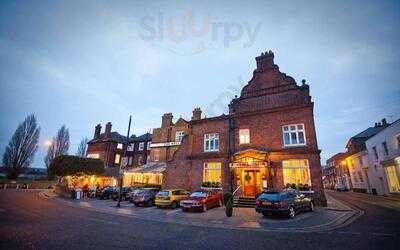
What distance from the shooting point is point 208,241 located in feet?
27.5

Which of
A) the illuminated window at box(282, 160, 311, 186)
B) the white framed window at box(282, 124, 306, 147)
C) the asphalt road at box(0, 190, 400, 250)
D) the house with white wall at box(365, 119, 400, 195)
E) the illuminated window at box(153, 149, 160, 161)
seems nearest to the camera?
the asphalt road at box(0, 190, 400, 250)

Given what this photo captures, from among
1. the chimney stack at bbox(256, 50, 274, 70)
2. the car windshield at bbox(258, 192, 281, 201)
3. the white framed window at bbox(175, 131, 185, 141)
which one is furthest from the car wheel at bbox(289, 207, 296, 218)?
the white framed window at bbox(175, 131, 185, 141)

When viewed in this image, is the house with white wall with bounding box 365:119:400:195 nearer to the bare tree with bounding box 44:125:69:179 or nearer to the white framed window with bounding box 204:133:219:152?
the white framed window with bounding box 204:133:219:152

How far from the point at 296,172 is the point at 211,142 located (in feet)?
30.8

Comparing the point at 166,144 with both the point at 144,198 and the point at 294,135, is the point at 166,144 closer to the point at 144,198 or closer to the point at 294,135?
the point at 144,198

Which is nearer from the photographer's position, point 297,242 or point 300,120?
point 297,242

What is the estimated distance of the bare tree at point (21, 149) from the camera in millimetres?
45375

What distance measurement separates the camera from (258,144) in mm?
22172

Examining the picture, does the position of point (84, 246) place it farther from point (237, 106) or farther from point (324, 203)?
point (237, 106)

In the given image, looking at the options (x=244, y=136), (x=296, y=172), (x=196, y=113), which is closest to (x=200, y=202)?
(x=244, y=136)

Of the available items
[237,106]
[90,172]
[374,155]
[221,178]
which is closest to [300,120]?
[237,106]

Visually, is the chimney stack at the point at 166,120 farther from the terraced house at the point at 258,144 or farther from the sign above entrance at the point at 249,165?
the sign above entrance at the point at 249,165

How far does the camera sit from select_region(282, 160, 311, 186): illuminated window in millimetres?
19406

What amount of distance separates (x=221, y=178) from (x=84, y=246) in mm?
17244
